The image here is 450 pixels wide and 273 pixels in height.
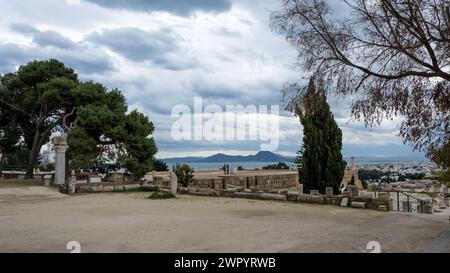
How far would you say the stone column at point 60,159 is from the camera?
833 inches

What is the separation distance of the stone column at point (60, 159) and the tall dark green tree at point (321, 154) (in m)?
13.3

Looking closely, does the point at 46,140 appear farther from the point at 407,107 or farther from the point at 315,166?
the point at 407,107

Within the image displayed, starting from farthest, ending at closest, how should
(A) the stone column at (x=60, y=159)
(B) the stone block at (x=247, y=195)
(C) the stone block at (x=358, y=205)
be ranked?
(A) the stone column at (x=60, y=159)
(B) the stone block at (x=247, y=195)
(C) the stone block at (x=358, y=205)

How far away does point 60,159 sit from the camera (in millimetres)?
21234

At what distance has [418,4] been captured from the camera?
9.01m

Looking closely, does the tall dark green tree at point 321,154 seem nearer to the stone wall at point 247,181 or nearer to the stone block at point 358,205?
the stone wall at point 247,181

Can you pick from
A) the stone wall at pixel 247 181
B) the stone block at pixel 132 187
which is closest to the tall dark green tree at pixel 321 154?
the stone wall at pixel 247 181

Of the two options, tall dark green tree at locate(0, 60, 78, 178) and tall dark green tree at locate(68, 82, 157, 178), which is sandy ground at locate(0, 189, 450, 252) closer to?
tall dark green tree at locate(68, 82, 157, 178)

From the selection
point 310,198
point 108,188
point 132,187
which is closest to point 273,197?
point 310,198

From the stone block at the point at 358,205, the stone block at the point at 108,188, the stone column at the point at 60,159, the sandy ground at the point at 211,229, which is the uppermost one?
the stone column at the point at 60,159

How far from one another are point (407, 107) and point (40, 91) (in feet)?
75.8

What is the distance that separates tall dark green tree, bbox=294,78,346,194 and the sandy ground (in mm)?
8736

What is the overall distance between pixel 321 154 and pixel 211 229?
1517 centimetres
